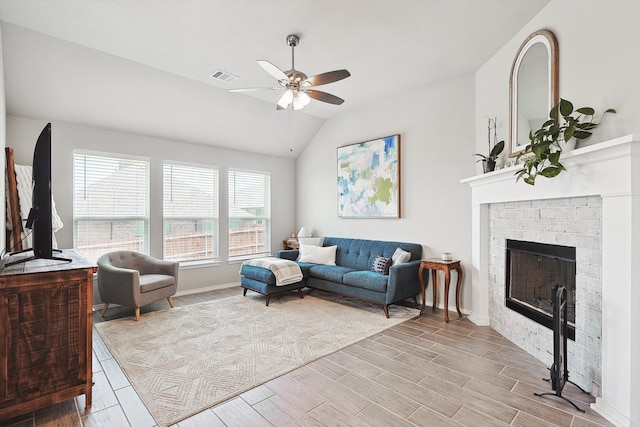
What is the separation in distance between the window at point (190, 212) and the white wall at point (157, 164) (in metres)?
0.13

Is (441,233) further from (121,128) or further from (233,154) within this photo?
(121,128)

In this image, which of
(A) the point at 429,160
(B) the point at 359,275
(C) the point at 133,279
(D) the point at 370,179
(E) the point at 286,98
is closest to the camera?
(E) the point at 286,98

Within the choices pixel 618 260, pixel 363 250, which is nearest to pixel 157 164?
pixel 363 250

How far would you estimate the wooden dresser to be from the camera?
1966 mm

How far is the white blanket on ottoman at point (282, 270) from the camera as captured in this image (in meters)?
4.59

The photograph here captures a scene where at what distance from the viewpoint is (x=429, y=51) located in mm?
3539

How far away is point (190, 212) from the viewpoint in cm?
549

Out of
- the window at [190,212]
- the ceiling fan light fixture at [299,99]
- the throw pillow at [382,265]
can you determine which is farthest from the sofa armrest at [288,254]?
the ceiling fan light fixture at [299,99]

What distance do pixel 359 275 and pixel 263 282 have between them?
1.42m

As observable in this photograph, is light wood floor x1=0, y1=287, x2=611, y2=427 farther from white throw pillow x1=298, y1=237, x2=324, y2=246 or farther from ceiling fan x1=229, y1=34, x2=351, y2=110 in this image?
white throw pillow x1=298, y1=237, x2=324, y2=246

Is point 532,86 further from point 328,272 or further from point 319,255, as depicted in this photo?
point 319,255

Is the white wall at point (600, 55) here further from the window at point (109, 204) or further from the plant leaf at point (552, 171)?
the window at point (109, 204)

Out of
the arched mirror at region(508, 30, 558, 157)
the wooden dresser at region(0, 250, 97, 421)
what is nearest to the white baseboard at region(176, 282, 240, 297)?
the wooden dresser at region(0, 250, 97, 421)

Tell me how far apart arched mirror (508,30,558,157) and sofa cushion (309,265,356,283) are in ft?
8.58
